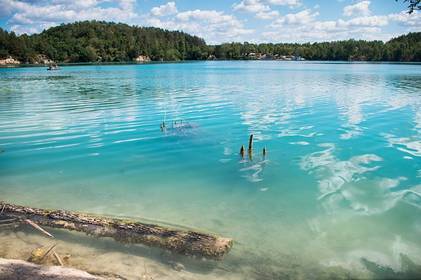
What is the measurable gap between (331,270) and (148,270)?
451 centimetres

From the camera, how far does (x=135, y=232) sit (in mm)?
9055

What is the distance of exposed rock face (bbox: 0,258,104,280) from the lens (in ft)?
21.7

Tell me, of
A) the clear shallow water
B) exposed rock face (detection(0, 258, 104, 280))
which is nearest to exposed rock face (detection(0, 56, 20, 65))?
the clear shallow water

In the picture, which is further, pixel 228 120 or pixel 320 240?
pixel 228 120

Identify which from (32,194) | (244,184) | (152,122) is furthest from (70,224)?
(152,122)

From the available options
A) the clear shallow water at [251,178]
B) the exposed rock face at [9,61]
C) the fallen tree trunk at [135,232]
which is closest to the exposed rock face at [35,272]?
the fallen tree trunk at [135,232]

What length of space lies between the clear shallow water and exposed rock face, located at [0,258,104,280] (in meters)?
3.26

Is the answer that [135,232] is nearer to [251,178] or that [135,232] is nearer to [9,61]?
[251,178]

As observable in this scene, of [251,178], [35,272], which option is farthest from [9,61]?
[35,272]

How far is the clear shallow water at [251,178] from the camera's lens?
9.68 meters

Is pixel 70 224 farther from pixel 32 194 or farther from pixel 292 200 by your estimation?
pixel 292 200

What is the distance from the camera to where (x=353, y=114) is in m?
30.0

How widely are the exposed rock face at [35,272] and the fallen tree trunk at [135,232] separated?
209 cm

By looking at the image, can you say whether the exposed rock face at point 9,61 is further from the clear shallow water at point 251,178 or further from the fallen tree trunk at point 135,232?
the fallen tree trunk at point 135,232
